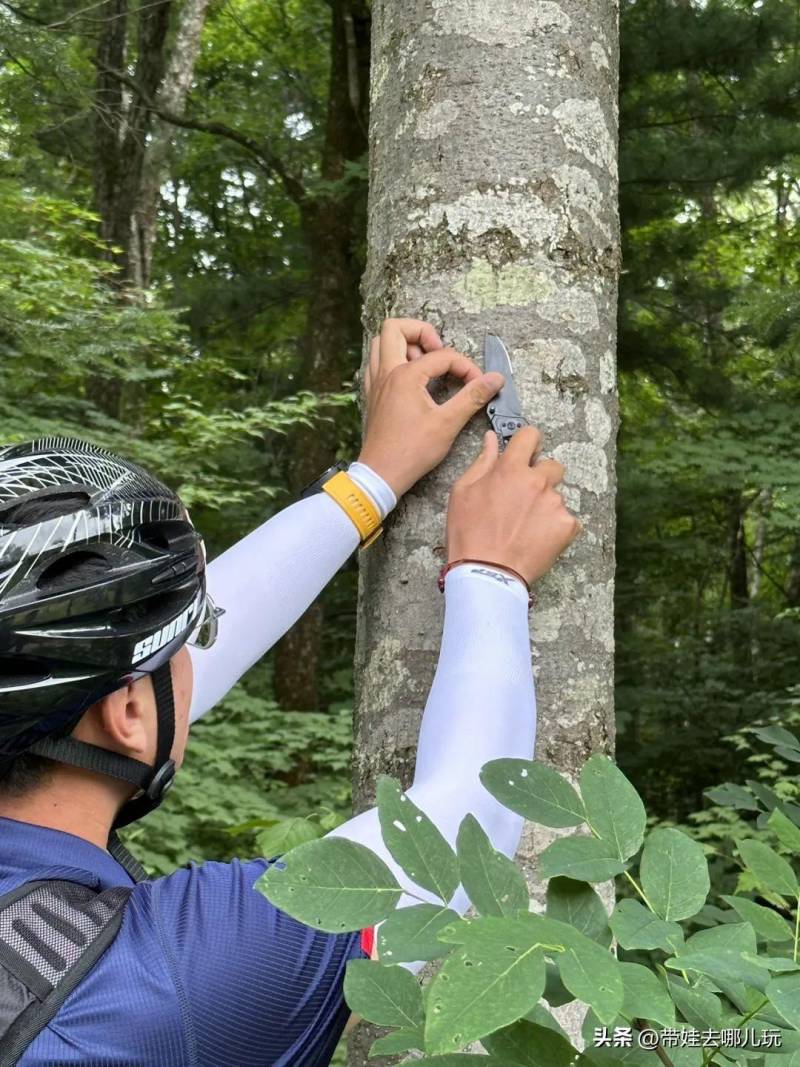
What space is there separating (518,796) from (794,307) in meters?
4.92

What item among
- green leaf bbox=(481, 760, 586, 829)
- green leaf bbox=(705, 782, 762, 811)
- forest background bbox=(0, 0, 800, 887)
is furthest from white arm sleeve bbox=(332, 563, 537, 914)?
forest background bbox=(0, 0, 800, 887)

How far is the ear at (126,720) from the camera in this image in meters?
1.33

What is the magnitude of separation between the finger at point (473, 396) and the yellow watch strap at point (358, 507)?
0.68 ft

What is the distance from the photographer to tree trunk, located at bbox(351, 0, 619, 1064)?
166 centimetres

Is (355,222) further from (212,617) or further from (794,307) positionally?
(212,617)

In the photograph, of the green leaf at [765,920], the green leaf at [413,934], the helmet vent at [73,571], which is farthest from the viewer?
the helmet vent at [73,571]

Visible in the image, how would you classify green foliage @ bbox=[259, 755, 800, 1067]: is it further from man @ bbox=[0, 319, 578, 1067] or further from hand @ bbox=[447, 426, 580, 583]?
hand @ bbox=[447, 426, 580, 583]

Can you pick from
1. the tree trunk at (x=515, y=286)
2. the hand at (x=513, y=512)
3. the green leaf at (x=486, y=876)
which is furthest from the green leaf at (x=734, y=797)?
the green leaf at (x=486, y=876)

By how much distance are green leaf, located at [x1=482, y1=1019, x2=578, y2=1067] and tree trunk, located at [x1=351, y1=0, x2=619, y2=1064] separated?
2.67 feet

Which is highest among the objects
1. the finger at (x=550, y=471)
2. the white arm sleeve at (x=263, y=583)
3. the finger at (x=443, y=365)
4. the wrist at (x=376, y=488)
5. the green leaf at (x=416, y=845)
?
the finger at (x=443, y=365)

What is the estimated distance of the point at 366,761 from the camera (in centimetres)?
171

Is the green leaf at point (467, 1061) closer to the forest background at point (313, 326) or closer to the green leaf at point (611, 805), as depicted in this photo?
the green leaf at point (611, 805)

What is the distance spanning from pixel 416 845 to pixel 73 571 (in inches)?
26.1

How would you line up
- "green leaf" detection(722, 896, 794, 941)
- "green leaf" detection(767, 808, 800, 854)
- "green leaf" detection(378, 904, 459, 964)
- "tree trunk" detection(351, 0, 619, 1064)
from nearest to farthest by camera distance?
"green leaf" detection(378, 904, 459, 964) < "green leaf" detection(722, 896, 794, 941) < "green leaf" detection(767, 808, 800, 854) < "tree trunk" detection(351, 0, 619, 1064)
